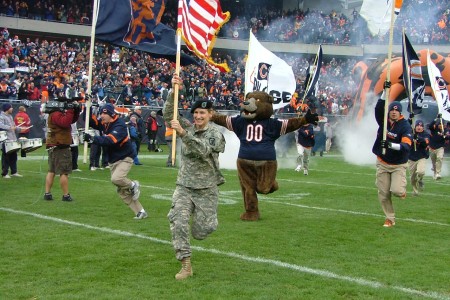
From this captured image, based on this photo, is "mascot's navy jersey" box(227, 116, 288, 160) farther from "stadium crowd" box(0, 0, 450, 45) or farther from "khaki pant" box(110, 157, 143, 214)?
"stadium crowd" box(0, 0, 450, 45)

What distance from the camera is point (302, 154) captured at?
2005cm

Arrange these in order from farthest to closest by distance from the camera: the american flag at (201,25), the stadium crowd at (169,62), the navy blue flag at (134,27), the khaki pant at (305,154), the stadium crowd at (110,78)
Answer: the stadium crowd at (169,62) → the stadium crowd at (110,78) → the khaki pant at (305,154) → the navy blue flag at (134,27) → the american flag at (201,25)

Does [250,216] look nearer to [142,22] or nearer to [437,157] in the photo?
[142,22]

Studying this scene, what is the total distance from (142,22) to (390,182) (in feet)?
22.1

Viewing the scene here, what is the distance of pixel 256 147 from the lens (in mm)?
10602

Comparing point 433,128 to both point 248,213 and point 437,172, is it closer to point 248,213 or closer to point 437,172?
point 437,172

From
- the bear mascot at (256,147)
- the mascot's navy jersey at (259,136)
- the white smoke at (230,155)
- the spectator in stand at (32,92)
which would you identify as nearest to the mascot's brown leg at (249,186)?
the bear mascot at (256,147)

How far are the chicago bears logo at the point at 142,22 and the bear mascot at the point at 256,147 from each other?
4.56 metres

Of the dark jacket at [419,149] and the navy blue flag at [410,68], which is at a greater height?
the navy blue flag at [410,68]

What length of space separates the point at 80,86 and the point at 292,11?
915 inches

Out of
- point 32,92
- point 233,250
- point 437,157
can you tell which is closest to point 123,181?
point 233,250

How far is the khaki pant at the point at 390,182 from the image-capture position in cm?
998

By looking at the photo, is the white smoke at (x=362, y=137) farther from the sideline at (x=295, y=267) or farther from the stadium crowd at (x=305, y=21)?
the sideline at (x=295, y=267)

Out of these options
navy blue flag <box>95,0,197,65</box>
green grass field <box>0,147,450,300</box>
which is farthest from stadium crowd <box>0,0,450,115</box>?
green grass field <box>0,147,450,300</box>
